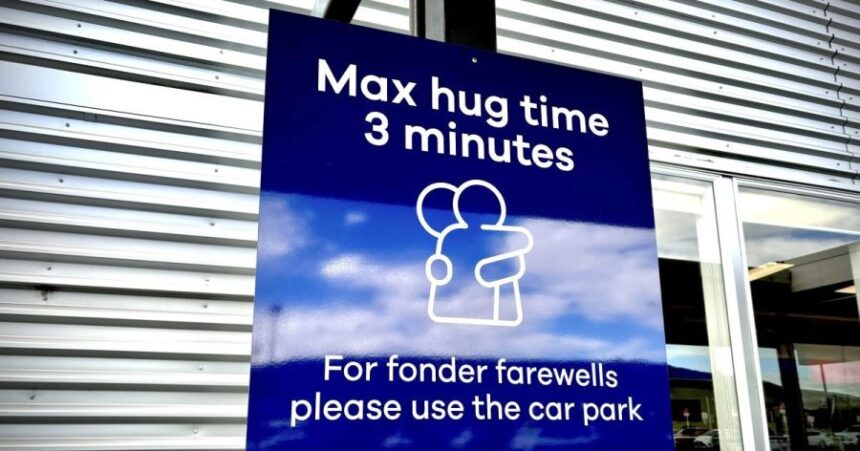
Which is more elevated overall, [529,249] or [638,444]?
[529,249]

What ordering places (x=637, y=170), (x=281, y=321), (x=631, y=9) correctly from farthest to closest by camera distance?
1. (x=631, y=9)
2. (x=637, y=170)
3. (x=281, y=321)

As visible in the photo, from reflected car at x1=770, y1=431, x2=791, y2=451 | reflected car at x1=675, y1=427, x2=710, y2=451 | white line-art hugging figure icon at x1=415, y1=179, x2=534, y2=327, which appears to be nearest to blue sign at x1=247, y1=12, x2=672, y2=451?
white line-art hugging figure icon at x1=415, y1=179, x2=534, y2=327

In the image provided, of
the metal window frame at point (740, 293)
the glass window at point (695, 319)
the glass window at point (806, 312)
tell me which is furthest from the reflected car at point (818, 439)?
the glass window at point (695, 319)

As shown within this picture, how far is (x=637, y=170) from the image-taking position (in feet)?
5.70

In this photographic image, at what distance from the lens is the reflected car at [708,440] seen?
13.4 ft

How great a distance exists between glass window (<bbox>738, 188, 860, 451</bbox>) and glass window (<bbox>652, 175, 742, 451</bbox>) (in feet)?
0.82

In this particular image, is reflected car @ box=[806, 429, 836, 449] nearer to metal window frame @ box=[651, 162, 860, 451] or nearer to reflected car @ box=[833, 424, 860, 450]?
reflected car @ box=[833, 424, 860, 450]

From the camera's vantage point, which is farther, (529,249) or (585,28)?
(585,28)

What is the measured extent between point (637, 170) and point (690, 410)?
109 inches

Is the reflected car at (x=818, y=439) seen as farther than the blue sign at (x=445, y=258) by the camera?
Yes

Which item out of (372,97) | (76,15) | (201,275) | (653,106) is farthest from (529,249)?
(653,106)

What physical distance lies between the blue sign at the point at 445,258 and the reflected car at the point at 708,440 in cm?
280

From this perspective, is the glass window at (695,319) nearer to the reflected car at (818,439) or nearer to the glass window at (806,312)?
the glass window at (806,312)

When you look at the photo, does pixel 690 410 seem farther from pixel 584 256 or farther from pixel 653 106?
pixel 584 256
